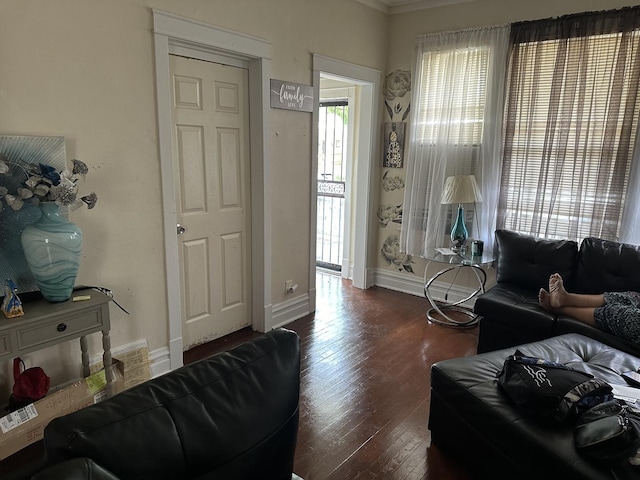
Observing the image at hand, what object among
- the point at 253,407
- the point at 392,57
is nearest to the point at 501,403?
the point at 253,407

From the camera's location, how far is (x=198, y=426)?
103cm

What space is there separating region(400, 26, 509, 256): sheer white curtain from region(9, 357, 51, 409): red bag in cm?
296

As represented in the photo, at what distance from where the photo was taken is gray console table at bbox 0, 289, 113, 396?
181cm

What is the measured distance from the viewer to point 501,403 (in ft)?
5.95

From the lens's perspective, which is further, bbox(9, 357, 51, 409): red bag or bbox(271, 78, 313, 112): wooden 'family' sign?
bbox(271, 78, 313, 112): wooden 'family' sign

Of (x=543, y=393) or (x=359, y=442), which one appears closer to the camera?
(x=543, y=393)

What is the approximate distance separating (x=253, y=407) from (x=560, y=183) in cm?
317

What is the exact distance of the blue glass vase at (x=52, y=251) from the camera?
6.30 feet

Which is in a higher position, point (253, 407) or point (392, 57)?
point (392, 57)

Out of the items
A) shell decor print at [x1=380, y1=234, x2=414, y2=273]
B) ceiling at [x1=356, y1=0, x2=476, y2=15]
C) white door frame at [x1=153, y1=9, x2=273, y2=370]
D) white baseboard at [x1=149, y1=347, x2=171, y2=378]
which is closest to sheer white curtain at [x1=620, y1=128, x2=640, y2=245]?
shell decor print at [x1=380, y1=234, x2=414, y2=273]

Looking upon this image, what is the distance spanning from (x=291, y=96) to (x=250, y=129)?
1.37 ft

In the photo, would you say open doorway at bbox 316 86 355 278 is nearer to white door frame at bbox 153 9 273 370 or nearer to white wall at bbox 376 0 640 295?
white wall at bbox 376 0 640 295

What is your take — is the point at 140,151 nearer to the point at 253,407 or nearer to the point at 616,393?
the point at 253,407

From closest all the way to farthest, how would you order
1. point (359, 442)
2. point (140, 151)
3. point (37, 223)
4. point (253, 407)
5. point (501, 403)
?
1. point (253, 407)
2. point (501, 403)
3. point (37, 223)
4. point (359, 442)
5. point (140, 151)
